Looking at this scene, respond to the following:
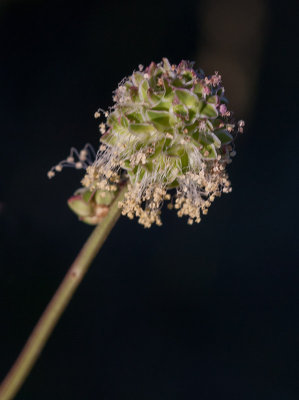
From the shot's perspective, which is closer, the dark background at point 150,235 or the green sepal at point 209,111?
the green sepal at point 209,111

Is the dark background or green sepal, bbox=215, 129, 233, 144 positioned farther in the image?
the dark background

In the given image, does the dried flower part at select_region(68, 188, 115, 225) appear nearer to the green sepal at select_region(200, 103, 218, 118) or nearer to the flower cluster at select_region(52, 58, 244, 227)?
the flower cluster at select_region(52, 58, 244, 227)

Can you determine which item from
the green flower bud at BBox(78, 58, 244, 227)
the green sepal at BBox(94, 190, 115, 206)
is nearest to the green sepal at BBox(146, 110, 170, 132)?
the green flower bud at BBox(78, 58, 244, 227)

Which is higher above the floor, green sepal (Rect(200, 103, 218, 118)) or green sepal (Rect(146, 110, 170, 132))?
→ green sepal (Rect(200, 103, 218, 118))

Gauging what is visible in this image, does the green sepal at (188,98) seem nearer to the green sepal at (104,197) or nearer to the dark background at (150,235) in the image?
the green sepal at (104,197)

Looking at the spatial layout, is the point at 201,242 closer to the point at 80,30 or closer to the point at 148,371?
the point at 148,371

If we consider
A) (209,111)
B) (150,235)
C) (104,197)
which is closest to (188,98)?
(209,111)

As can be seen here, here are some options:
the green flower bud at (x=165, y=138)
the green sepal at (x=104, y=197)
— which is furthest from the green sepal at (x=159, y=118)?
the green sepal at (x=104, y=197)
